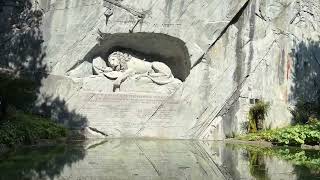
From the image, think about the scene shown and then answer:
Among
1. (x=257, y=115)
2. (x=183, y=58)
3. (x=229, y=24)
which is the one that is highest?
(x=229, y=24)

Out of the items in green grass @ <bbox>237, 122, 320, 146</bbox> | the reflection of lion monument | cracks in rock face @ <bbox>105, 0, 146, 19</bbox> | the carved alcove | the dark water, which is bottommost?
the dark water

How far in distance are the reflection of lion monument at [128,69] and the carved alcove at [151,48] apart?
230 millimetres

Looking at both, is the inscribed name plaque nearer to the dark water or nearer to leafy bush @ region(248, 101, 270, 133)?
leafy bush @ region(248, 101, 270, 133)

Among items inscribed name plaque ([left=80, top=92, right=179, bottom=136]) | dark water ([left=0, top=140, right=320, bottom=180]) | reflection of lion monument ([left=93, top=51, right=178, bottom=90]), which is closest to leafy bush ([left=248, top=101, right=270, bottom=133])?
inscribed name plaque ([left=80, top=92, right=179, bottom=136])

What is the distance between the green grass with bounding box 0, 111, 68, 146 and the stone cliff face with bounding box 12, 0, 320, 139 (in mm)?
1140

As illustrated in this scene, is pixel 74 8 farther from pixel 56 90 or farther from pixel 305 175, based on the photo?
pixel 305 175

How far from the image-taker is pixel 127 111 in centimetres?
1346

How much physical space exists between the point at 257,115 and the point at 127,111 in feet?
12.0

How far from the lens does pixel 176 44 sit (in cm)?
1404

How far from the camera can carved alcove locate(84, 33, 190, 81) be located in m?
13.8

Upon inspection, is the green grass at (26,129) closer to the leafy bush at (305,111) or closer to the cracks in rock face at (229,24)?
the cracks in rock face at (229,24)

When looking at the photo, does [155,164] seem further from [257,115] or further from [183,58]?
[183,58]

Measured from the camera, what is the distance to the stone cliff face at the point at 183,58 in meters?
13.3

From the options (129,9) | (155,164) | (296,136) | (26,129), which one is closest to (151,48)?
(129,9)
